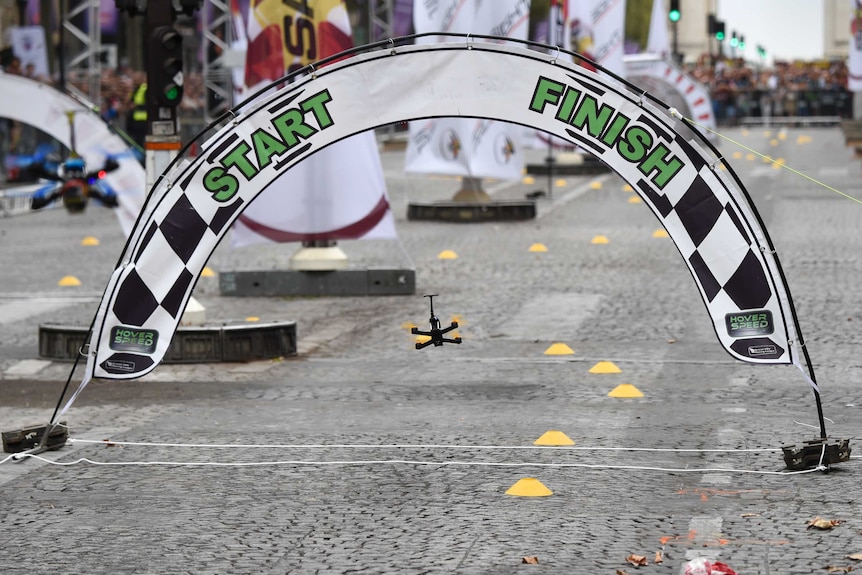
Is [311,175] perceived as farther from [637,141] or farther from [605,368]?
[637,141]

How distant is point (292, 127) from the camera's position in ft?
30.5

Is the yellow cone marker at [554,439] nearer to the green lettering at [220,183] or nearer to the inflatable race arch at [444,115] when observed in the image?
the inflatable race arch at [444,115]

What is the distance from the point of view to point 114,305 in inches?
374

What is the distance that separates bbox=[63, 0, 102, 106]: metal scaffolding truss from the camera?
99.1 feet

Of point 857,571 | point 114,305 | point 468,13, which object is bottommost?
point 857,571

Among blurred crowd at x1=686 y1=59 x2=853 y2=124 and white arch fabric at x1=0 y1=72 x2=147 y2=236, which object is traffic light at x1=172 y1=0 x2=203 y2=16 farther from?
blurred crowd at x1=686 y1=59 x2=853 y2=124

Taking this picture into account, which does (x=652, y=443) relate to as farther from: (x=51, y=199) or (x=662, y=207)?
(x=51, y=199)

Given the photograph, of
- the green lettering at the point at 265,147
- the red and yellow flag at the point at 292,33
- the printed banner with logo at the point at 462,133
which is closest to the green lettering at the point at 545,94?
the green lettering at the point at 265,147

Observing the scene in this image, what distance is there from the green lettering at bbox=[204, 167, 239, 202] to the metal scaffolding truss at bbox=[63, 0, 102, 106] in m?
20.6

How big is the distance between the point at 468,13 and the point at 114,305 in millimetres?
15174

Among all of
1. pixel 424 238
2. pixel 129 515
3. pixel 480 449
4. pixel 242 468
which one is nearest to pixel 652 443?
pixel 480 449

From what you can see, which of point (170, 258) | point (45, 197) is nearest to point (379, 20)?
point (45, 197)

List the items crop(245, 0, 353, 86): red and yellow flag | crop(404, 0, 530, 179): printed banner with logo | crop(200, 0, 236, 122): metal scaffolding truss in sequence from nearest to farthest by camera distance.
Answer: crop(245, 0, 353, 86): red and yellow flag
crop(404, 0, 530, 179): printed banner with logo
crop(200, 0, 236, 122): metal scaffolding truss

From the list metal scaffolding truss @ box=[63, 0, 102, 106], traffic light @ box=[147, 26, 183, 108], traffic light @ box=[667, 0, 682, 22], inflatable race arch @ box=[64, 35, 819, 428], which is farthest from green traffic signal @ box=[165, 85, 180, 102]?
traffic light @ box=[667, 0, 682, 22]
